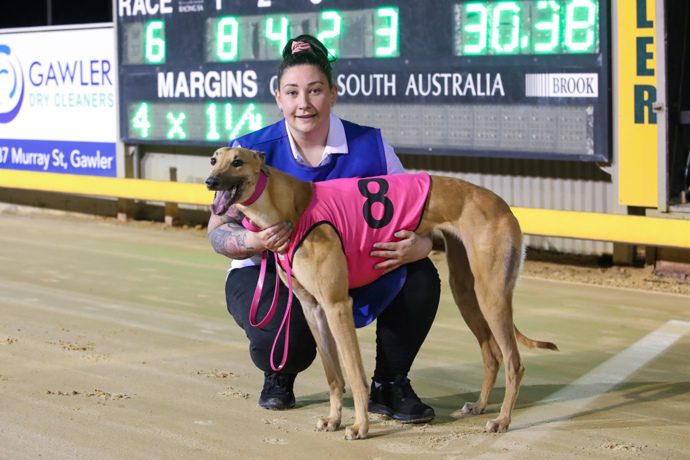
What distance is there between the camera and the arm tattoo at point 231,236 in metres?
3.23

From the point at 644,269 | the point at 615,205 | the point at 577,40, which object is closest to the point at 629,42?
the point at 577,40

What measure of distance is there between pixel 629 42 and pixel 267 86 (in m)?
3.04

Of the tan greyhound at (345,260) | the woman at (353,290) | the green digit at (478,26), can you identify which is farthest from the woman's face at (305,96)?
the green digit at (478,26)

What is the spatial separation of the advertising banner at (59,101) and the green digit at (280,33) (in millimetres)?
1966

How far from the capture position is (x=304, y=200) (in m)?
3.12

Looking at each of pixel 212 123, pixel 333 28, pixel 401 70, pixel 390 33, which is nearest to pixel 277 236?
pixel 401 70

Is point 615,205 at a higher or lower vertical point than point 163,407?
higher

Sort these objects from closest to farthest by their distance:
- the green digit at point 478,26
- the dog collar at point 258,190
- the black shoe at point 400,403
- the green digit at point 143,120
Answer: the dog collar at point 258,190 → the black shoe at point 400,403 → the green digit at point 478,26 → the green digit at point 143,120

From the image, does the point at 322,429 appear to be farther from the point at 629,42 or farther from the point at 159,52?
the point at 159,52

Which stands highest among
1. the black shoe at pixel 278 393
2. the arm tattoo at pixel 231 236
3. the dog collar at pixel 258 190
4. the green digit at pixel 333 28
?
the green digit at pixel 333 28

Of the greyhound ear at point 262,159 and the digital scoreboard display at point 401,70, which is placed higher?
the digital scoreboard display at point 401,70

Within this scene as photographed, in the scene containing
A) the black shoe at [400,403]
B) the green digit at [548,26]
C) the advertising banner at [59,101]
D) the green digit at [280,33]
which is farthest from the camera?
the advertising banner at [59,101]

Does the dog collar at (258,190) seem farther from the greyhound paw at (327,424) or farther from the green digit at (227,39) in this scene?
the green digit at (227,39)

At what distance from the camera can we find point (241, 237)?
3.23 meters
